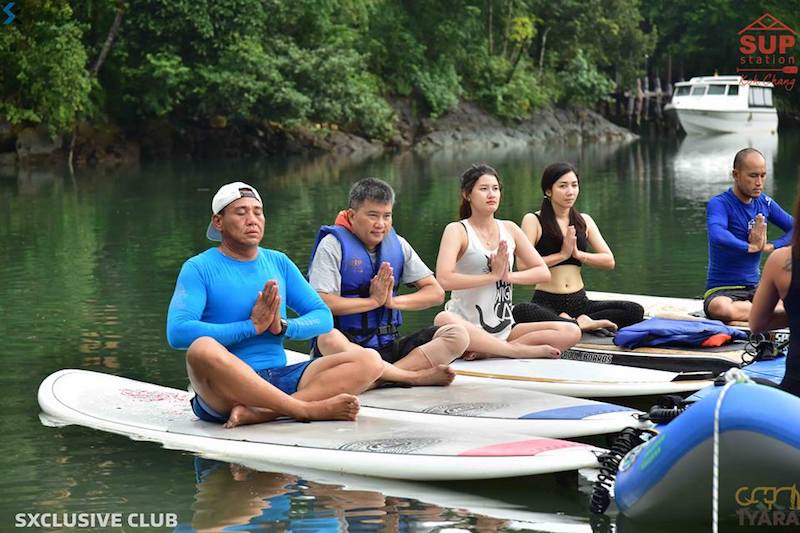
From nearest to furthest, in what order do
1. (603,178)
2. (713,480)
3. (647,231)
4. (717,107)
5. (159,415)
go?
(713,480)
(159,415)
(647,231)
(603,178)
(717,107)

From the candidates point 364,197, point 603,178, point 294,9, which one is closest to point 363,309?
point 364,197

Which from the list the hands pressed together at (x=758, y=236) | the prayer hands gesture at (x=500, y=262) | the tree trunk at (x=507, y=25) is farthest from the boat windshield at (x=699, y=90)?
the prayer hands gesture at (x=500, y=262)

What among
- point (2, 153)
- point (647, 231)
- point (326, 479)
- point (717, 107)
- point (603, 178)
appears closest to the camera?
point (326, 479)

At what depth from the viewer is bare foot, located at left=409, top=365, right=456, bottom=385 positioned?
7273 millimetres

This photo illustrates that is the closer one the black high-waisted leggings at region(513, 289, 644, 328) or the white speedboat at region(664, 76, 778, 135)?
the black high-waisted leggings at region(513, 289, 644, 328)

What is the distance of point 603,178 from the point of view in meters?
27.3

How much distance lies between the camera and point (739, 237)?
8867 mm

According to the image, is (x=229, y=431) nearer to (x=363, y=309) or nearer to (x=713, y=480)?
(x=363, y=309)

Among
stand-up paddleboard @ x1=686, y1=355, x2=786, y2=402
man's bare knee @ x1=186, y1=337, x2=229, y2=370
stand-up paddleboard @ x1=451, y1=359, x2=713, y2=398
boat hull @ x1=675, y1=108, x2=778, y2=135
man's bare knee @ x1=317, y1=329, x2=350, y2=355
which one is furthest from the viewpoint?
boat hull @ x1=675, y1=108, x2=778, y2=135

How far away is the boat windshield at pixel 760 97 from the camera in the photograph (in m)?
46.2

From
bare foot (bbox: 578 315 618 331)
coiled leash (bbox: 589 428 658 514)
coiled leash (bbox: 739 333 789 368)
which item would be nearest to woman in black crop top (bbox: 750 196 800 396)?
coiled leash (bbox: 589 428 658 514)

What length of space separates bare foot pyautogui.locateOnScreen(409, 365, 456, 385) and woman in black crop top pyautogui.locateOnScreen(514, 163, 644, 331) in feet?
4.32

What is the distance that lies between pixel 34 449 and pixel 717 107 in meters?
41.8

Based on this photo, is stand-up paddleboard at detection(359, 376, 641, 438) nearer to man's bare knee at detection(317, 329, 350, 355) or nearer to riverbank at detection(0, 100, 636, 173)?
man's bare knee at detection(317, 329, 350, 355)
